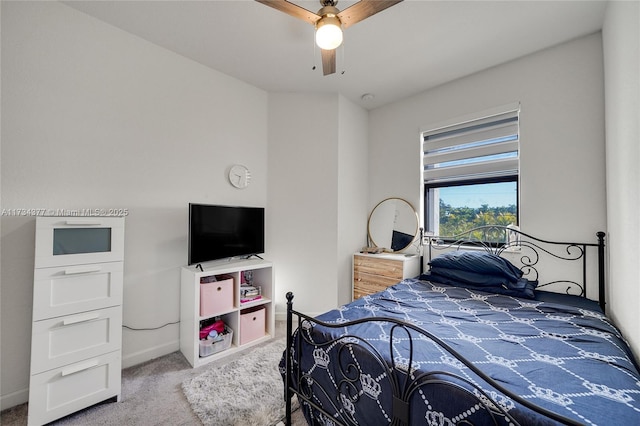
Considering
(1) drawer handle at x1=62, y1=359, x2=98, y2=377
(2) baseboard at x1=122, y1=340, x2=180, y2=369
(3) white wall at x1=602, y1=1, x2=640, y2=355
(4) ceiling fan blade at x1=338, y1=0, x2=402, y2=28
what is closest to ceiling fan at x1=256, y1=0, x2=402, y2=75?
(4) ceiling fan blade at x1=338, y1=0, x2=402, y2=28

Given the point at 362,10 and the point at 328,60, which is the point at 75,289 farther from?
the point at 362,10

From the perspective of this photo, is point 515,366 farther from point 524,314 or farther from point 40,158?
point 40,158

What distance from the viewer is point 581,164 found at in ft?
7.54

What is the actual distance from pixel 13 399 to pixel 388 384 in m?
2.46

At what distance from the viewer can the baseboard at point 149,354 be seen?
2.24m

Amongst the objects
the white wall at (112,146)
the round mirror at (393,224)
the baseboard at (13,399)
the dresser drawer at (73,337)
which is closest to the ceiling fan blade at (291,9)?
the white wall at (112,146)

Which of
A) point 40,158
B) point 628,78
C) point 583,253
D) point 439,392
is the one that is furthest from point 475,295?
point 40,158

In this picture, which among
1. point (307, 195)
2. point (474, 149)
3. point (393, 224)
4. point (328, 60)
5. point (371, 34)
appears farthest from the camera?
point (393, 224)

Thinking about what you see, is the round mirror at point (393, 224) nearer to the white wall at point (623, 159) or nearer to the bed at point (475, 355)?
the bed at point (475, 355)

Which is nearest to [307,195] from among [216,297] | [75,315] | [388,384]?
[216,297]

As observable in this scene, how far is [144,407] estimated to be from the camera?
1.78 metres

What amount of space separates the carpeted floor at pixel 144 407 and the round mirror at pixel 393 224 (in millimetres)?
2286

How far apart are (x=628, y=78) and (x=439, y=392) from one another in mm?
1925

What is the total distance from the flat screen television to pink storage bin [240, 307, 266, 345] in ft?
1.97
